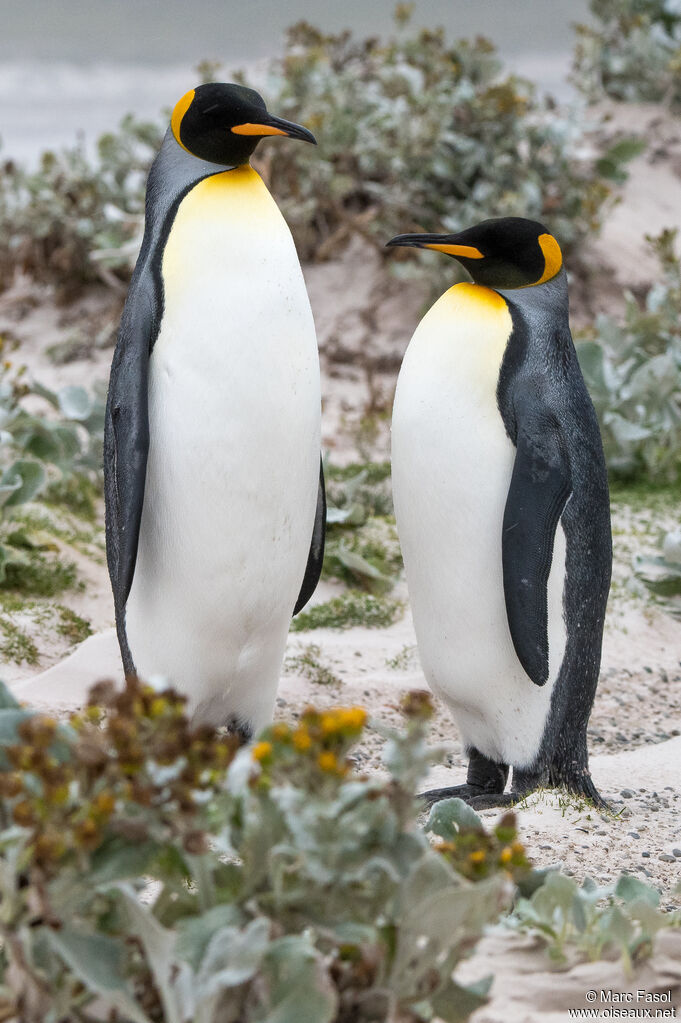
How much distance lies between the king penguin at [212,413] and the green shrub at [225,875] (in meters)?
1.30

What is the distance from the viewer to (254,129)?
9.16 ft

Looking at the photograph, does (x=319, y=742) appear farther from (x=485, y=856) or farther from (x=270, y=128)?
(x=270, y=128)

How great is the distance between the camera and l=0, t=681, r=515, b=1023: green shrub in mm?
1350

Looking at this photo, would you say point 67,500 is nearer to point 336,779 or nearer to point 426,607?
point 426,607

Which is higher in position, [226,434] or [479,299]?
[479,299]

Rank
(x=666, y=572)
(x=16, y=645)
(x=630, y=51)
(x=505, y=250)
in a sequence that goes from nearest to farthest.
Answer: (x=505, y=250) < (x=16, y=645) < (x=666, y=572) < (x=630, y=51)

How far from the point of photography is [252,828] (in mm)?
1405

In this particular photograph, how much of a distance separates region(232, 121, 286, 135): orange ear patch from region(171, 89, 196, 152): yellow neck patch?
14cm

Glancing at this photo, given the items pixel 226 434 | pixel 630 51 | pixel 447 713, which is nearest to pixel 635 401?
pixel 447 713

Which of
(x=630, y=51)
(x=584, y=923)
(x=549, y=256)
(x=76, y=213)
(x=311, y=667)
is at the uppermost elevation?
(x=630, y=51)

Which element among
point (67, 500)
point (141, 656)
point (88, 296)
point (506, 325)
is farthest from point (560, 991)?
point (88, 296)

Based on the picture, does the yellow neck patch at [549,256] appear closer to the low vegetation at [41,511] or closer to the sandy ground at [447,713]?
the sandy ground at [447,713]

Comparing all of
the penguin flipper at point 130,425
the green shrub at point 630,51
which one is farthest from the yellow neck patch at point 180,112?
the green shrub at point 630,51

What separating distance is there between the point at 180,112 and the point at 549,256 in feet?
3.33
